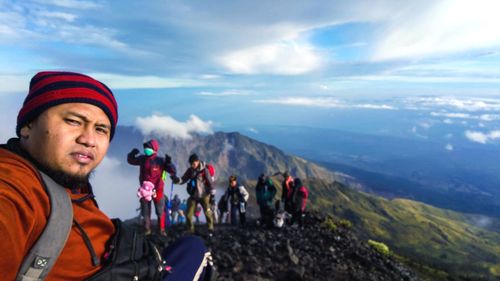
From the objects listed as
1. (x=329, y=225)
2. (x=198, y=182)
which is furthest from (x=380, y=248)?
(x=198, y=182)

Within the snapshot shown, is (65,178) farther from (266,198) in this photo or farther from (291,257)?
(266,198)

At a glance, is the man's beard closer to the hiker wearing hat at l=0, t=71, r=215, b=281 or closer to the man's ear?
the hiker wearing hat at l=0, t=71, r=215, b=281

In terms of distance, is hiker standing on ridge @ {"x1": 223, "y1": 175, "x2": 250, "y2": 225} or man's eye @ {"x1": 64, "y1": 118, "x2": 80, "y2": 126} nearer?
man's eye @ {"x1": 64, "y1": 118, "x2": 80, "y2": 126}

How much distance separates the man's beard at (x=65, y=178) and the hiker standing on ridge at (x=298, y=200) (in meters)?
16.9

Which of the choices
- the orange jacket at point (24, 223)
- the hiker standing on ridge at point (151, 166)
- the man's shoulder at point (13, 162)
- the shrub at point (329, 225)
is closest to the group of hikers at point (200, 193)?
the hiker standing on ridge at point (151, 166)

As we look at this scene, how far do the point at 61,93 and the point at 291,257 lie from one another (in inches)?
416

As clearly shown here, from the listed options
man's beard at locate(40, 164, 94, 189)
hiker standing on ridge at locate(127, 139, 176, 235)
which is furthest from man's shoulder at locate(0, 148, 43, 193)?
hiker standing on ridge at locate(127, 139, 176, 235)

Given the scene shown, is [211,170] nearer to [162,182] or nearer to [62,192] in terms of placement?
[162,182]

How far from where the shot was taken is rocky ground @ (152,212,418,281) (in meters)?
10.2

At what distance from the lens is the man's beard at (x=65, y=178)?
2.57 metres

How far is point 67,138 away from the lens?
264 centimetres

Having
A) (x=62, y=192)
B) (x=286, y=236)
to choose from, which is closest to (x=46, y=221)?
(x=62, y=192)

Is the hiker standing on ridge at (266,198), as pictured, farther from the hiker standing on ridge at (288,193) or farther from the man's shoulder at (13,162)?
the man's shoulder at (13,162)

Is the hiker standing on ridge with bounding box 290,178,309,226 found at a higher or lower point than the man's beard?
lower
